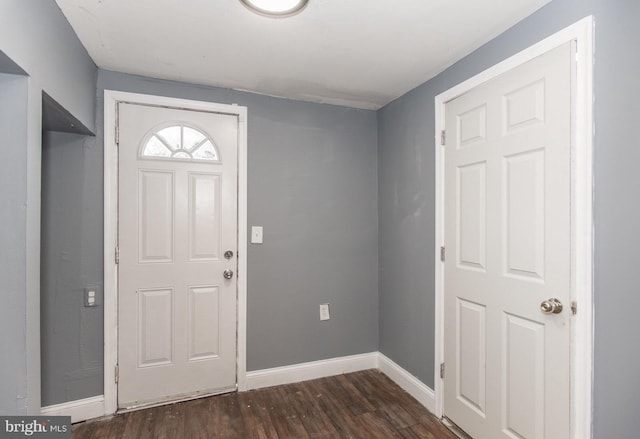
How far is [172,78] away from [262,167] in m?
0.87

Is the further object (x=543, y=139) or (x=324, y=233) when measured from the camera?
(x=324, y=233)

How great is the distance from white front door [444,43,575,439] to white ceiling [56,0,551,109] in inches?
13.4

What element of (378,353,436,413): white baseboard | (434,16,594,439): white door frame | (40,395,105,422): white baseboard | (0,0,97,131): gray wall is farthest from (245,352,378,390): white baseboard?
(0,0,97,131): gray wall

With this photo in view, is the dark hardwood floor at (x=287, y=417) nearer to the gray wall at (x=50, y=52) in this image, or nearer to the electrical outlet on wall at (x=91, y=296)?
the electrical outlet on wall at (x=91, y=296)

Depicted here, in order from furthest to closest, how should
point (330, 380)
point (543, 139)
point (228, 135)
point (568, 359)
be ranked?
point (330, 380)
point (228, 135)
point (543, 139)
point (568, 359)

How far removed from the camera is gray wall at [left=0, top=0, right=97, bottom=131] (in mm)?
1151

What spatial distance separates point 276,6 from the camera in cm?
152

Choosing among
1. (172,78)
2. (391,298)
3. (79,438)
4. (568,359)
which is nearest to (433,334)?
(391,298)

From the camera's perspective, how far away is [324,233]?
2820 mm

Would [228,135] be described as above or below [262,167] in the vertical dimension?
above

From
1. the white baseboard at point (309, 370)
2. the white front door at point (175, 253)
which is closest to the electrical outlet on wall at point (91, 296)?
the white front door at point (175, 253)

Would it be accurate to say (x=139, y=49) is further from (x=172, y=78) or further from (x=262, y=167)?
(x=262, y=167)

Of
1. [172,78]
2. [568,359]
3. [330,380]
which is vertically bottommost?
[330,380]

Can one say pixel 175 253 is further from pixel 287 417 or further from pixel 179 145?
pixel 287 417
